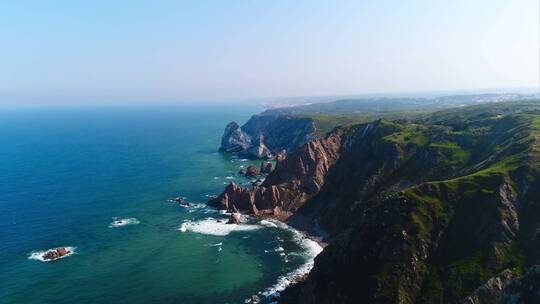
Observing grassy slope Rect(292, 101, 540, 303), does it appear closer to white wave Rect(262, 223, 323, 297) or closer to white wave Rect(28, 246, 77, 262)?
white wave Rect(262, 223, 323, 297)

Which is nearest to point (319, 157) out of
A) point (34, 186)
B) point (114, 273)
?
point (114, 273)

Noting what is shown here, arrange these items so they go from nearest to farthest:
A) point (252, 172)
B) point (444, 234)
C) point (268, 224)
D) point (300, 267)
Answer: point (444, 234), point (300, 267), point (268, 224), point (252, 172)

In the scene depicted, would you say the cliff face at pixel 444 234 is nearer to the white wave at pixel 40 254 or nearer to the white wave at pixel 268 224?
the white wave at pixel 268 224

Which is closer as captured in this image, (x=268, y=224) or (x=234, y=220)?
(x=234, y=220)

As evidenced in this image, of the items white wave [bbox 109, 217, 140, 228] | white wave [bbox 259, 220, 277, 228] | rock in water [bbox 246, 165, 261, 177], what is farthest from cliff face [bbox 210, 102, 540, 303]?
rock in water [bbox 246, 165, 261, 177]

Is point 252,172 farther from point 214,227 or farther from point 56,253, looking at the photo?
point 56,253

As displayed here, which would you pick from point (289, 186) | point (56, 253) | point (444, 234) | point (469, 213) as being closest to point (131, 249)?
point (56, 253)

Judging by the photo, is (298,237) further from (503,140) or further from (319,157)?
(503,140)

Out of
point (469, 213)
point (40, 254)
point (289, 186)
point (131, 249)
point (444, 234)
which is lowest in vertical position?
point (131, 249)

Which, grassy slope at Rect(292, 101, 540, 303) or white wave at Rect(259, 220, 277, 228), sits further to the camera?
white wave at Rect(259, 220, 277, 228)

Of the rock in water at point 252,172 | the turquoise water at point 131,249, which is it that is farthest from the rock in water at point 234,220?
the rock in water at point 252,172
